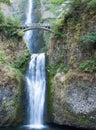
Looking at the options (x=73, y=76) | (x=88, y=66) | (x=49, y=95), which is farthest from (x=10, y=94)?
(x=88, y=66)

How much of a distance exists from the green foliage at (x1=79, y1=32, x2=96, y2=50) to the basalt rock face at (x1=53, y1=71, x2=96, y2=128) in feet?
5.67

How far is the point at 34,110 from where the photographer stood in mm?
19281

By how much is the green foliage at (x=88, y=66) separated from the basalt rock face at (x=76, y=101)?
34 cm

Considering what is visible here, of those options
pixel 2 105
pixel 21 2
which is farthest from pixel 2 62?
pixel 21 2

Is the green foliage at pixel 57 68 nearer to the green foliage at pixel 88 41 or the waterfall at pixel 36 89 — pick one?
the waterfall at pixel 36 89

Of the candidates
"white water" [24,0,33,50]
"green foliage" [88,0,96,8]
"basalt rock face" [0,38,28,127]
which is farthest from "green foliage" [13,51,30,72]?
"white water" [24,0,33,50]

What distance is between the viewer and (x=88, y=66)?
1725 cm

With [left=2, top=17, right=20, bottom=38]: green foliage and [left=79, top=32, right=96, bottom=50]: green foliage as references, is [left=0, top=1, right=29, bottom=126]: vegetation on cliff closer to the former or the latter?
[left=2, top=17, right=20, bottom=38]: green foliage

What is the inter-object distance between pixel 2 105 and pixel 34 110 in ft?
7.48

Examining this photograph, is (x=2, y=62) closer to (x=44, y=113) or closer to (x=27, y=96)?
(x=27, y=96)

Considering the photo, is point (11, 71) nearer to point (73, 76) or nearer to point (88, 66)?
point (73, 76)

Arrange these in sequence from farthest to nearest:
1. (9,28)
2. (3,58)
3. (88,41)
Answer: (9,28) < (3,58) < (88,41)

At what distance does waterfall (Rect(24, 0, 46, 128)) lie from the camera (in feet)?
62.3

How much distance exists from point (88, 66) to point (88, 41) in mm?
1479
